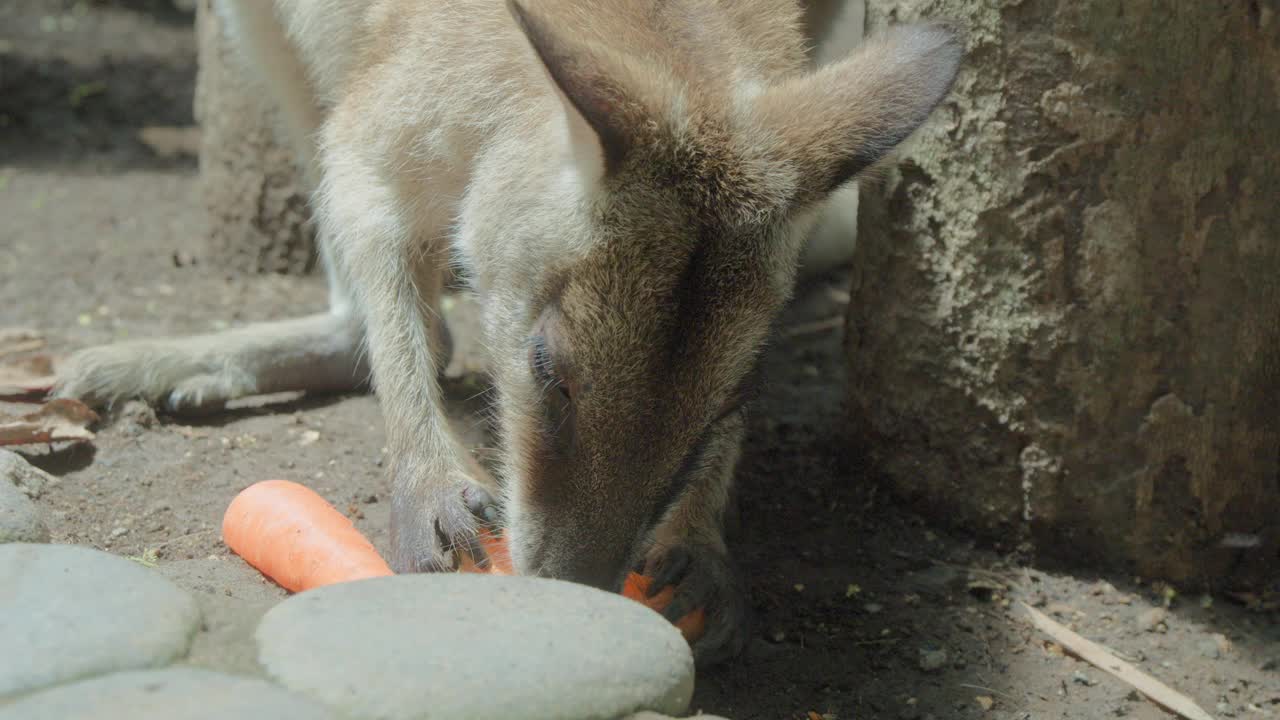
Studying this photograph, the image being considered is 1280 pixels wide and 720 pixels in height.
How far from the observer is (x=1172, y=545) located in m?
3.50

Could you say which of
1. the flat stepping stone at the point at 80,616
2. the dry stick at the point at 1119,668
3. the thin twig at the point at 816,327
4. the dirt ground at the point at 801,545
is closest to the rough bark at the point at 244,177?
the dirt ground at the point at 801,545

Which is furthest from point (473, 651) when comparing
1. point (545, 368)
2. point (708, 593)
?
point (708, 593)

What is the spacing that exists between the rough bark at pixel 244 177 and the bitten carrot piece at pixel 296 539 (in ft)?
8.71

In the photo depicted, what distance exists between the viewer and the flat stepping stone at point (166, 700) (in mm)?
1788

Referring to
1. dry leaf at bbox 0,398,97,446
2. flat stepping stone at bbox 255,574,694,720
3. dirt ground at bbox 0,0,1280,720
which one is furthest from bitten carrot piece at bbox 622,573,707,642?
dry leaf at bbox 0,398,97,446

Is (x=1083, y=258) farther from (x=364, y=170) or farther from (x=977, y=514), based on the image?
(x=364, y=170)

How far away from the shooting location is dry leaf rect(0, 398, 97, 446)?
12.0 ft

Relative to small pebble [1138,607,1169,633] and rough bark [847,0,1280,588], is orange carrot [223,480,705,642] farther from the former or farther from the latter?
small pebble [1138,607,1169,633]

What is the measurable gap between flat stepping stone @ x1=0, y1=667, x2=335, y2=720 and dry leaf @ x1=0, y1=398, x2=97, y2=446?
6.68 feet

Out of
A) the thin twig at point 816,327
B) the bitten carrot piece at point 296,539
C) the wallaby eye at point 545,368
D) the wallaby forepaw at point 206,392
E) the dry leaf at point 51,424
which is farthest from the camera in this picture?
the thin twig at point 816,327

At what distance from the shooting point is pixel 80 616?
2041 millimetres

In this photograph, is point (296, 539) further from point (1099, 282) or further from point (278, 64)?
point (1099, 282)

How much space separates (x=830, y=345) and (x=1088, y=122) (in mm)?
2336

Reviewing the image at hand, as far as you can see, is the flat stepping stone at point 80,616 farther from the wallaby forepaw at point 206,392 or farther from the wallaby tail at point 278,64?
the wallaby tail at point 278,64
